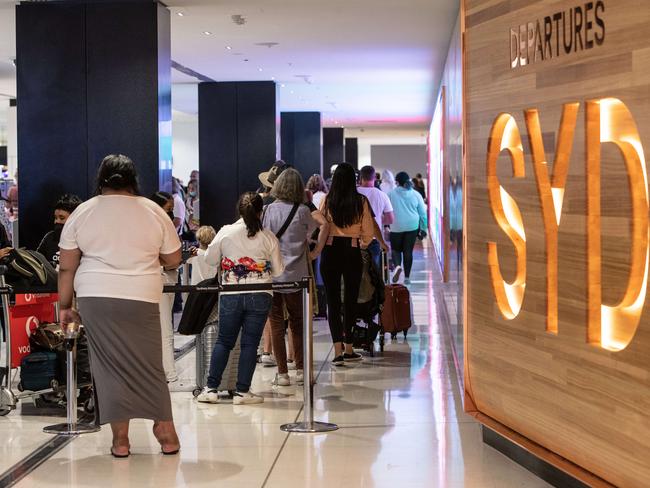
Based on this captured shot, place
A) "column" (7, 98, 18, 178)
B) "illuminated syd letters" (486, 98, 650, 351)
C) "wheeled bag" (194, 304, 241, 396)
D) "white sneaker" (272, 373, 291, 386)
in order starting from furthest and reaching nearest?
"column" (7, 98, 18, 178)
"white sneaker" (272, 373, 291, 386)
"wheeled bag" (194, 304, 241, 396)
"illuminated syd letters" (486, 98, 650, 351)

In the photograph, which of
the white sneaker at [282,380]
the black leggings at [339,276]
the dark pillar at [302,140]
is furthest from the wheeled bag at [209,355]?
the dark pillar at [302,140]

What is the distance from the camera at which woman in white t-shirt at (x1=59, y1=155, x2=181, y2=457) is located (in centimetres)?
563

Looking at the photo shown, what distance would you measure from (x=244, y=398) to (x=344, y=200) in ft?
6.94

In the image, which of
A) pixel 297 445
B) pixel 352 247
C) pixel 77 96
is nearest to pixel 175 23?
pixel 77 96

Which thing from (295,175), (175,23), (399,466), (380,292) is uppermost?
(175,23)

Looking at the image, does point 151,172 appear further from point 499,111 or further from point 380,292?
point 499,111

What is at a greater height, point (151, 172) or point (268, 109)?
point (268, 109)

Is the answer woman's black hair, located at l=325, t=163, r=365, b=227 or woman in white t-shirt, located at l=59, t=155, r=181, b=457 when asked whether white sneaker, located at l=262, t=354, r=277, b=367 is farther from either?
woman in white t-shirt, located at l=59, t=155, r=181, b=457

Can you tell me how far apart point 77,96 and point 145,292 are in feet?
15.4

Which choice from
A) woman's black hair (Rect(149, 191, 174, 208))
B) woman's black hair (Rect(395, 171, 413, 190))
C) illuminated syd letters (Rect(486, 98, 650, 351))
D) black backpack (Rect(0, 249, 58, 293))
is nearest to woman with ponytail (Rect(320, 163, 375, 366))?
woman's black hair (Rect(149, 191, 174, 208))

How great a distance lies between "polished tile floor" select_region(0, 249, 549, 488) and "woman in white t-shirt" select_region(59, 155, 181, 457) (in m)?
0.37

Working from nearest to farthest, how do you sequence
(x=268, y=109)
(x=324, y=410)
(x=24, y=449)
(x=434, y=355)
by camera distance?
(x=24, y=449) → (x=324, y=410) → (x=434, y=355) → (x=268, y=109)

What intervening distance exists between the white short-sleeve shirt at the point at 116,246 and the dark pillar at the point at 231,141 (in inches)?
474

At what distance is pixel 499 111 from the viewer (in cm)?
568
